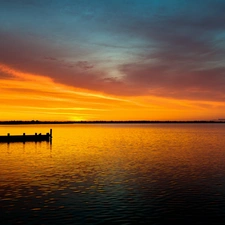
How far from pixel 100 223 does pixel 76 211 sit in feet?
10.0

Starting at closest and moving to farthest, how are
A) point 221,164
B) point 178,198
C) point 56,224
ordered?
point 56,224 → point 178,198 → point 221,164

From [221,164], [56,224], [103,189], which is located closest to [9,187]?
[103,189]

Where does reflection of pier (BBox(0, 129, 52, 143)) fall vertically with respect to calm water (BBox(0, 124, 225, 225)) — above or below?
above

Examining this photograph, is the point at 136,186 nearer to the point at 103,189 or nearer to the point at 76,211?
the point at 103,189

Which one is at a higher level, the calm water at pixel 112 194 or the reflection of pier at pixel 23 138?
the reflection of pier at pixel 23 138

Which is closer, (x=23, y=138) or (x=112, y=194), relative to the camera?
(x=112, y=194)

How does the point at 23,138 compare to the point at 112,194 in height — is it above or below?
above

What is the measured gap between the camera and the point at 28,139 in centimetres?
8462

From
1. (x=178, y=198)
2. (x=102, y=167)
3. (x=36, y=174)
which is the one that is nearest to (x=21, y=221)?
(x=178, y=198)

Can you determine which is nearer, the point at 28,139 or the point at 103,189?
the point at 103,189

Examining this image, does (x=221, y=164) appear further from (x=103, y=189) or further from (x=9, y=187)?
(x=9, y=187)

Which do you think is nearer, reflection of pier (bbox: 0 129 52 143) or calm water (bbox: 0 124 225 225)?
calm water (bbox: 0 124 225 225)

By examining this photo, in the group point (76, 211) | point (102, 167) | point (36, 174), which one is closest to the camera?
point (76, 211)

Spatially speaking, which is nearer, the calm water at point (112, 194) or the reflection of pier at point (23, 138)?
the calm water at point (112, 194)
